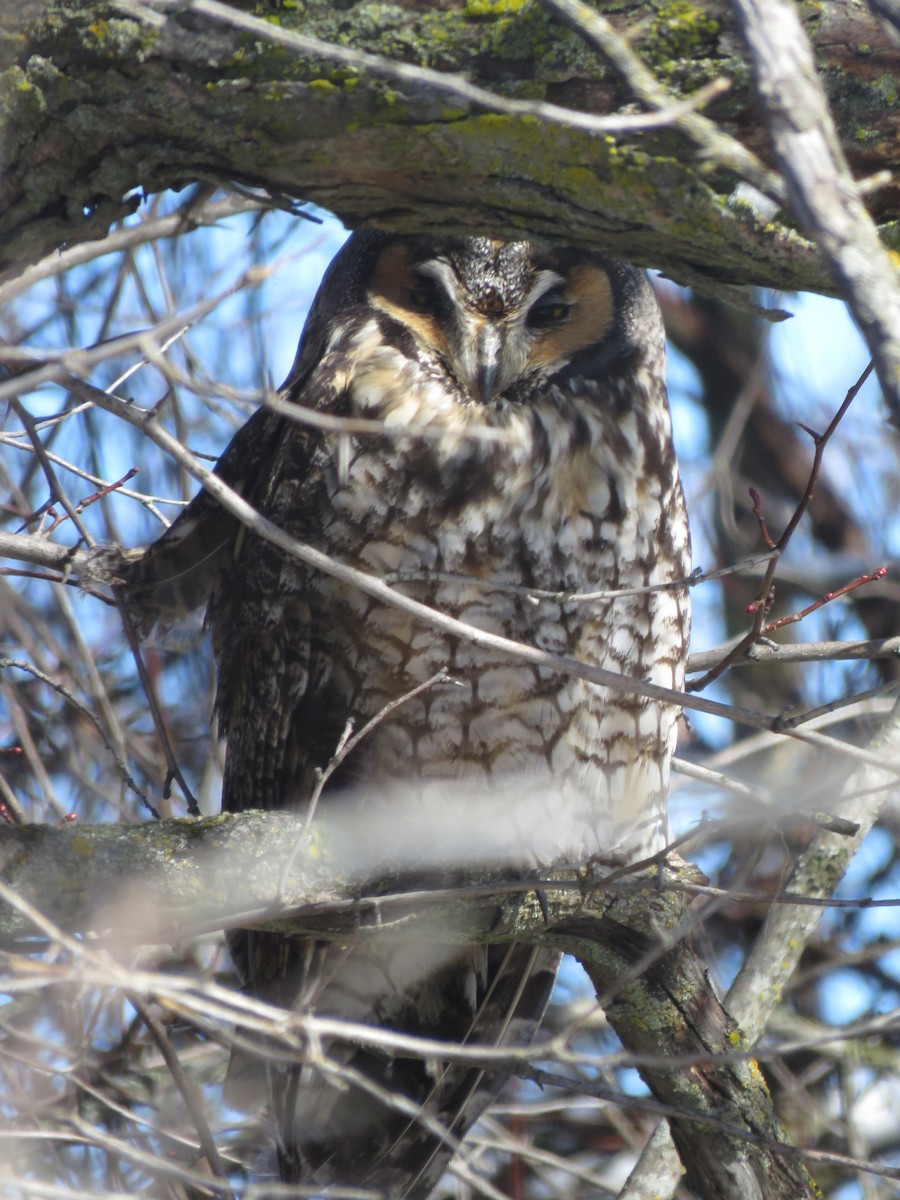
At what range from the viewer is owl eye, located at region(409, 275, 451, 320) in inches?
108

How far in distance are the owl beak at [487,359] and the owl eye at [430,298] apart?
0.12m

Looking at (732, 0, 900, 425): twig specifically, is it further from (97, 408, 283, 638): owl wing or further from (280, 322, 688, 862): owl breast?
(97, 408, 283, 638): owl wing

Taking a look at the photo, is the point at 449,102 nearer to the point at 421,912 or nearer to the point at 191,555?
the point at 191,555

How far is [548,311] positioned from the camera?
2.82m

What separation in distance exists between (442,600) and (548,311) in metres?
0.71

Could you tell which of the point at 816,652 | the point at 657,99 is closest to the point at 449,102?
the point at 657,99

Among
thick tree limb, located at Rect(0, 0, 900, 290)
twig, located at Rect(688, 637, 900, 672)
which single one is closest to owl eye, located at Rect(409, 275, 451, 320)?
thick tree limb, located at Rect(0, 0, 900, 290)

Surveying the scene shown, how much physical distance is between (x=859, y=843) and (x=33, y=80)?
2.31 metres

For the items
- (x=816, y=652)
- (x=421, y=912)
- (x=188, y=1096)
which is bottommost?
(x=188, y=1096)

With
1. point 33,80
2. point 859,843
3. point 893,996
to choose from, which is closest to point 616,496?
point 859,843

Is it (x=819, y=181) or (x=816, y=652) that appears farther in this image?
(x=816, y=652)

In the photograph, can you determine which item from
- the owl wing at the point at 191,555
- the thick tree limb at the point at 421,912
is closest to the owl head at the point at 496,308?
the owl wing at the point at 191,555

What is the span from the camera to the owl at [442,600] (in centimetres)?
260

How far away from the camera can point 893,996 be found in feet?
15.0
